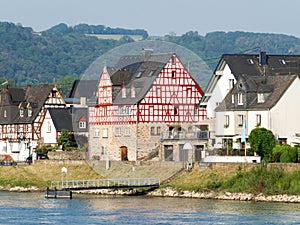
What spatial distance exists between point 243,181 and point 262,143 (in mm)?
5605

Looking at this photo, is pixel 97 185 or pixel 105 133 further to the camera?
pixel 105 133

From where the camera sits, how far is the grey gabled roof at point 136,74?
306 feet

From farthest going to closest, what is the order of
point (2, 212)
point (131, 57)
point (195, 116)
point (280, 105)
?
point (195, 116), point (131, 57), point (280, 105), point (2, 212)

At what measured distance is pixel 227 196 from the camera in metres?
75.3

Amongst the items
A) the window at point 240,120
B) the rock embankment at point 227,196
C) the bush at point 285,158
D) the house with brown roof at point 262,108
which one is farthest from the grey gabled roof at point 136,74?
A: the bush at point 285,158

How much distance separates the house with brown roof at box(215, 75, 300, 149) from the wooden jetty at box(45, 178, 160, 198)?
6.40m

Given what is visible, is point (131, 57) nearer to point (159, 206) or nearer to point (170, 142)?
point (170, 142)

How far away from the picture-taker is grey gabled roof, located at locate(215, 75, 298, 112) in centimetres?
8425

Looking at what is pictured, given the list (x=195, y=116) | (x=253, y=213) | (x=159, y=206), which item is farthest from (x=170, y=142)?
(x=253, y=213)

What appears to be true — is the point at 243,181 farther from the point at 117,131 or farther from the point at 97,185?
the point at 117,131

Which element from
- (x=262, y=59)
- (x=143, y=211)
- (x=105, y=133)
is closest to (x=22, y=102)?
(x=105, y=133)

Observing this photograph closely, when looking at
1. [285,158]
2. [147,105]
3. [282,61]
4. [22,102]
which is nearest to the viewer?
[285,158]

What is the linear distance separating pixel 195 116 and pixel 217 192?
21.7m

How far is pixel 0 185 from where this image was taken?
9375 centimetres
